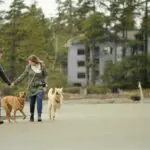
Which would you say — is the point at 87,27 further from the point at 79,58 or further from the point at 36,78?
the point at 36,78

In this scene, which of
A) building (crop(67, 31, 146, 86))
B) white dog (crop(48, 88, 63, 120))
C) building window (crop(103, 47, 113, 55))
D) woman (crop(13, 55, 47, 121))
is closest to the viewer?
woman (crop(13, 55, 47, 121))

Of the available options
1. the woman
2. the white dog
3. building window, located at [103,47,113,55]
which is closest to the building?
building window, located at [103,47,113,55]

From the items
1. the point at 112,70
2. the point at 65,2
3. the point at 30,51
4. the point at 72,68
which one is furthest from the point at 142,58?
the point at 65,2

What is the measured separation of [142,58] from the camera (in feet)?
262

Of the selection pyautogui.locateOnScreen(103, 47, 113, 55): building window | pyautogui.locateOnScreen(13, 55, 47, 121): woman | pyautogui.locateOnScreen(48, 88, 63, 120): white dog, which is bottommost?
pyautogui.locateOnScreen(48, 88, 63, 120): white dog

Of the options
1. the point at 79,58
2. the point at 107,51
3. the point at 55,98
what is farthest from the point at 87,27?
the point at 55,98

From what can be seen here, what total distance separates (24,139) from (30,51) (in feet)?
218

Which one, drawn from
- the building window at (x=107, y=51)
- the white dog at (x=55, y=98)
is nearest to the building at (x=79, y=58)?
the building window at (x=107, y=51)

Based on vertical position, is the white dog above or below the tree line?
below

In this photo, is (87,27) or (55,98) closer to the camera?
(55,98)

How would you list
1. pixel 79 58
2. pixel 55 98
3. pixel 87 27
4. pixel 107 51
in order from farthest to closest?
pixel 79 58, pixel 107 51, pixel 87 27, pixel 55 98

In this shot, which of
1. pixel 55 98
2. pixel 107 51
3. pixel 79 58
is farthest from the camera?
pixel 79 58

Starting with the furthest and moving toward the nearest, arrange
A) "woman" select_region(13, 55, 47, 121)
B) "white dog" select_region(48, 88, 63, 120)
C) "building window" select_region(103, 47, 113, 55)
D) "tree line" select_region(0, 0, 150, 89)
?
"building window" select_region(103, 47, 113, 55)
"tree line" select_region(0, 0, 150, 89)
"white dog" select_region(48, 88, 63, 120)
"woman" select_region(13, 55, 47, 121)

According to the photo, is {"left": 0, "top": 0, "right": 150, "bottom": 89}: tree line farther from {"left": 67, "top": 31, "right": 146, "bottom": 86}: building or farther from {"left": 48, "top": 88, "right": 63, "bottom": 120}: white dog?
{"left": 48, "top": 88, "right": 63, "bottom": 120}: white dog
